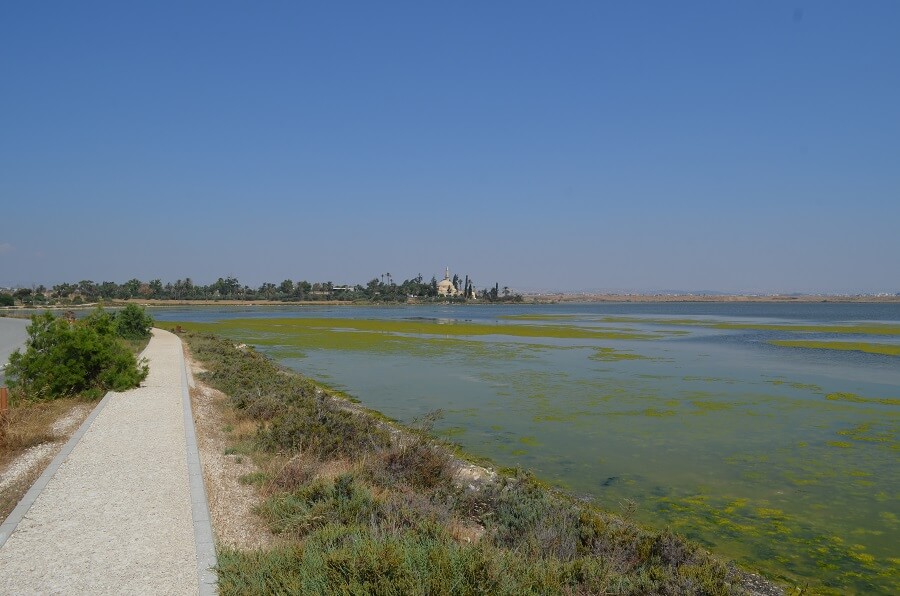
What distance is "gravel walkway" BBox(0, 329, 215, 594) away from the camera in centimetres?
514

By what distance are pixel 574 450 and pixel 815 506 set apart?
4254 mm

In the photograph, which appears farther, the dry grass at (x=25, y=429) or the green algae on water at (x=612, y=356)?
the green algae on water at (x=612, y=356)

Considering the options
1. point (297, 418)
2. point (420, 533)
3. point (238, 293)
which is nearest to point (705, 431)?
point (297, 418)

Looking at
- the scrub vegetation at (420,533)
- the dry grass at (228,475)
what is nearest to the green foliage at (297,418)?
the scrub vegetation at (420,533)

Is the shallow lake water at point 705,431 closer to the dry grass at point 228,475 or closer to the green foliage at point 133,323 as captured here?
the dry grass at point 228,475

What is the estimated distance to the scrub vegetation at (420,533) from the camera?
4758 mm

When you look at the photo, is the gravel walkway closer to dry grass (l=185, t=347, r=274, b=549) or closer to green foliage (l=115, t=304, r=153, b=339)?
dry grass (l=185, t=347, r=274, b=549)

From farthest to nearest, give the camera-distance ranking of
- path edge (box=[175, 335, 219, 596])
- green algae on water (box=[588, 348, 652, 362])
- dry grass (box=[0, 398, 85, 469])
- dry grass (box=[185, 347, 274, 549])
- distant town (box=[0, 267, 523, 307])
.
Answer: distant town (box=[0, 267, 523, 307]), green algae on water (box=[588, 348, 652, 362]), dry grass (box=[0, 398, 85, 469]), dry grass (box=[185, 347, 274, 549]), path edge (box=[175, 335, 219, 596])

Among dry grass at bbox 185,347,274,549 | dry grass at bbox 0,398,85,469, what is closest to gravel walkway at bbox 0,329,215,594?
dry grass at bbox 185,347,274,549

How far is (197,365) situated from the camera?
23.1 m

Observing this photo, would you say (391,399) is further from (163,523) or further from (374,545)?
(374,545)

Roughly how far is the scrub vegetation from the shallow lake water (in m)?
1.40

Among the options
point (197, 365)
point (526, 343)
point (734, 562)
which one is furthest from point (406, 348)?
point (734, 562)

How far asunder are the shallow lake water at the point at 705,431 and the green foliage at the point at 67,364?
6.23 m
